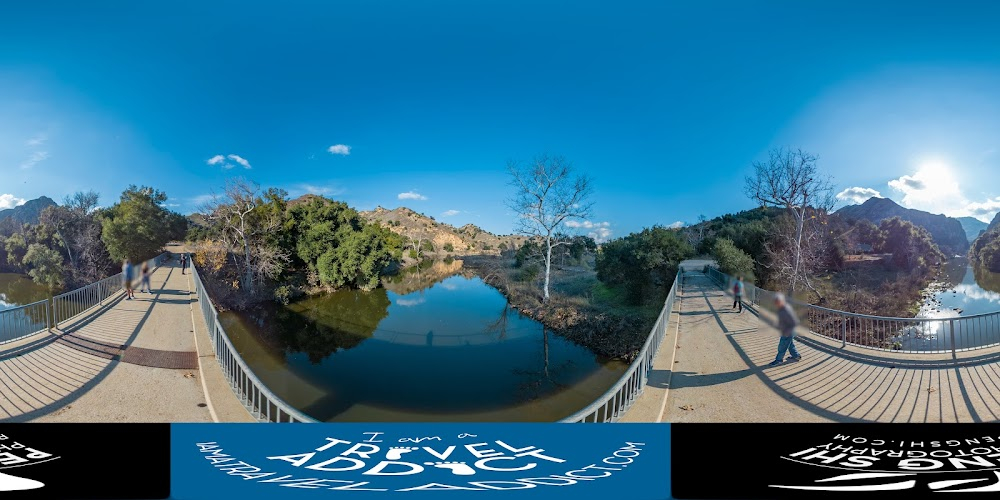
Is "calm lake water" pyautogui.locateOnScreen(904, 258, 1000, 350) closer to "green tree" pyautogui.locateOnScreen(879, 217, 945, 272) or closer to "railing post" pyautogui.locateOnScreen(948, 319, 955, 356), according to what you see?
"railing post" pyautogui.locateOnScreen(948, 319, 955, 356)

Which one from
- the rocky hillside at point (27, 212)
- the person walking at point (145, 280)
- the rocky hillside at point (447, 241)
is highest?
the rocky hillside at point (447, 241)

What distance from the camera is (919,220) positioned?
2.12 meters

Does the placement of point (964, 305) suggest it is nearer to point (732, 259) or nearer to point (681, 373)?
point (732, 259)

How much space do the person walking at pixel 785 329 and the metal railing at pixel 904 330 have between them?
0.06 meters

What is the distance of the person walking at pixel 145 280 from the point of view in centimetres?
217

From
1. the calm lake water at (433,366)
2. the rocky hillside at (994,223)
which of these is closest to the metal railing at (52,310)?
the calm lake water at (433,366)

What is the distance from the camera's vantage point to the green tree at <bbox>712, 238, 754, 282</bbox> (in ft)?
6.95

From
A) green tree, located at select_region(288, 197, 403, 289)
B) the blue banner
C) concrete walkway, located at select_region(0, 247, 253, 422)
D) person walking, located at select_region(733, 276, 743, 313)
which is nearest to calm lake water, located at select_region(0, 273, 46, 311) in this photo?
concrete walkway, located at select_region(0, 247, 253, 422)

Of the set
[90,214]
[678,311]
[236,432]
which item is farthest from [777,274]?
[90,214]

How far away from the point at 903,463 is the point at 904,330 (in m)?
0.80

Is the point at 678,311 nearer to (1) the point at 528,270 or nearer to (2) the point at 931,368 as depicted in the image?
(2) the point at 931,368

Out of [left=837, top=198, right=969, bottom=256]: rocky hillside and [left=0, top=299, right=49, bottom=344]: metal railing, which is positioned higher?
[left=837, top=198, right=969, bottom=256]: rocky hillside

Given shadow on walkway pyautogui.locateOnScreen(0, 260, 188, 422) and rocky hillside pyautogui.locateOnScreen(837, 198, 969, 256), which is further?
rocky hillside pyautogui.locateOnScreen(837, 198, 969, 256)

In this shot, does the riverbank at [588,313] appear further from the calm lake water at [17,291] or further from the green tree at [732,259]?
the calm lake water at [17,291]
